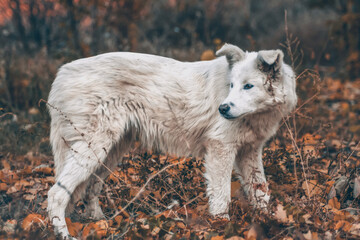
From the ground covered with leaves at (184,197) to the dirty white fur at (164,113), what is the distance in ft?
0.72

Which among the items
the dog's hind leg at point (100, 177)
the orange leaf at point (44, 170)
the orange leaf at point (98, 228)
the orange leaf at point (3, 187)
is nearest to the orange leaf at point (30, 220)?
the orange leaf at point (98, 228)

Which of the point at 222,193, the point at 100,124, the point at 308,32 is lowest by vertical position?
the point at 308,32

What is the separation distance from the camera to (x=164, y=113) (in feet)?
13.3

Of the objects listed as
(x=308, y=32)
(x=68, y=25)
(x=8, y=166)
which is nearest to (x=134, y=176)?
(x=8, y=166)

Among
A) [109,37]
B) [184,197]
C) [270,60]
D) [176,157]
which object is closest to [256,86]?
[270,60]

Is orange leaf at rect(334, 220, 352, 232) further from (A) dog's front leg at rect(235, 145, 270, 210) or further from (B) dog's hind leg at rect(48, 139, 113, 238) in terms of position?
(B) dog's hind leg at rect(48, 139, 113, 238)

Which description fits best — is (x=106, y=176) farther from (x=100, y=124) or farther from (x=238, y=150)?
(x=238, y=150)

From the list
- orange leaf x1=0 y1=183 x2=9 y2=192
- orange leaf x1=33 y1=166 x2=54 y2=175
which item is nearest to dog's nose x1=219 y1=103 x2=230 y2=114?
orange leaf x1=33 y1=166 x2=54 y2=175

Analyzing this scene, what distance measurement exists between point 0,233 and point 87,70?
1745 millimetres

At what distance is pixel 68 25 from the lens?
867 cm

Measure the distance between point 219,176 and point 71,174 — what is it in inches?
54.8

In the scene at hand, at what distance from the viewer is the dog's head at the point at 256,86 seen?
3525 mm

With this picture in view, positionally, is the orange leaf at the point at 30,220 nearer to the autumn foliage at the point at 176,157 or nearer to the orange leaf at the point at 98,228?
the autumn foliage at the point at 176,157

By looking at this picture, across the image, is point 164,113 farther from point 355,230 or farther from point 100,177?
point 355,230
